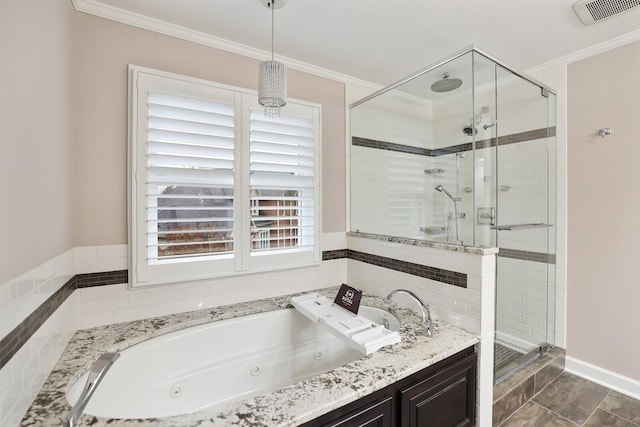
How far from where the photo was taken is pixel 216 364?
6.07 ft

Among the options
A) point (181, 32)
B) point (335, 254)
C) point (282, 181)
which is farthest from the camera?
point (335, 254)

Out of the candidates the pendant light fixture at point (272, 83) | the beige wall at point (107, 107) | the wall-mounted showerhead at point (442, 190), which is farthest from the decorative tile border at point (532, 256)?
the beige wall at point (107, 107)

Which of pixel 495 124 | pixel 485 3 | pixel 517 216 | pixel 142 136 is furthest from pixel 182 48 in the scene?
pixel 517 216

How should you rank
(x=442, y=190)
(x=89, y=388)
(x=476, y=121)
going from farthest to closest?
(x=442, y=190) < (x=476, y=121) < (x=89, y=388)

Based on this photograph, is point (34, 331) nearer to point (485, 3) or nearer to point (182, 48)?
point (182, 48)

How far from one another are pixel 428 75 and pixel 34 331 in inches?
106

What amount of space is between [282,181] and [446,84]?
5.06ft

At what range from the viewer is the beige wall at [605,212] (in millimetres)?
2047

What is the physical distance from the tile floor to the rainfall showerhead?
7.56ft

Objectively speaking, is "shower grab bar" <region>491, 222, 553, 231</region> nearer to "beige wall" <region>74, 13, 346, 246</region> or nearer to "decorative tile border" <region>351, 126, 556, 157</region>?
"decorative tile border" <region>351, 126, 556, 157</region>

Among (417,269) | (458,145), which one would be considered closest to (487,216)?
(417,269)

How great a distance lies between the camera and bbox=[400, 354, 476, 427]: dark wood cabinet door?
4.42 ft

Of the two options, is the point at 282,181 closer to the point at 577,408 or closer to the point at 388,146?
the point at 388,146

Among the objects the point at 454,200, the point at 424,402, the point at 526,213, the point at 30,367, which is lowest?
the point at 424,402
